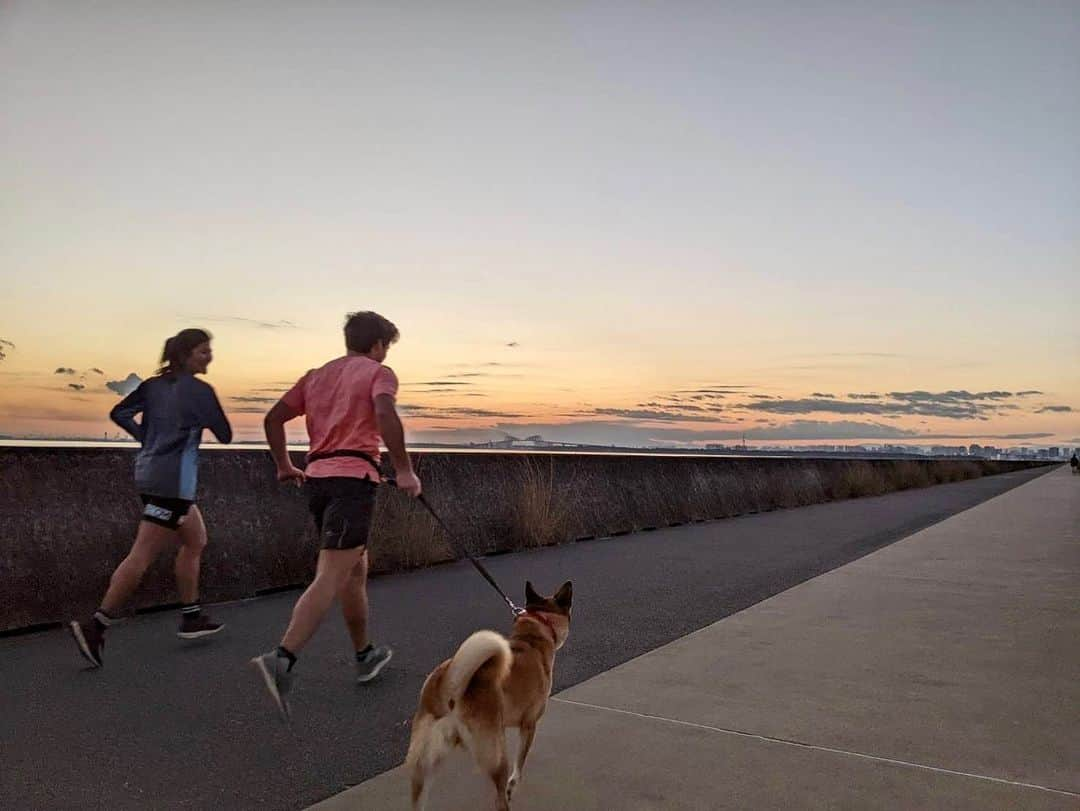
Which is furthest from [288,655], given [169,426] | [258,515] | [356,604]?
[258,515]

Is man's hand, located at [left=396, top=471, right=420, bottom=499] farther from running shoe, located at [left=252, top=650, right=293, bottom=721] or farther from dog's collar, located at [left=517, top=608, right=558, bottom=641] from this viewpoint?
running shoe, located at [left=252, top=650, right=293, bottom=721]

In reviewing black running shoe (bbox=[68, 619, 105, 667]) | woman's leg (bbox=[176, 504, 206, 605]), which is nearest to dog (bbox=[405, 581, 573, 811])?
black running shoe (bbox=[68, 619, 105, 667])

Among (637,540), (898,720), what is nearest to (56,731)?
(898,720)

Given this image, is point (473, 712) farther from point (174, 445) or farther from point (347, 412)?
point (174, 445)

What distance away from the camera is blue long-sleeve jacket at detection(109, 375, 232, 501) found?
5477 mm

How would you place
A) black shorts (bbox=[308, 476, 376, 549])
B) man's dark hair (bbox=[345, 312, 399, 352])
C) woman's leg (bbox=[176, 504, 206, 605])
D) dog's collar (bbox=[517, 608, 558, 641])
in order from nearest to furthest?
dog's collar (bbox=[517, 608, 558, 641]) → black shorts (bbox=[308, 476, 376, 549]) → man's dark hair (bbox=[345, 312, 399, 352]) → woman's leg (bbox=[176, 504, 206, 605])

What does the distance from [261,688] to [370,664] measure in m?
0.57

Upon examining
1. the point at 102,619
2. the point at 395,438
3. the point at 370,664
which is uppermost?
the point at 395,438

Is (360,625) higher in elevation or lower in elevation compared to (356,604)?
lower

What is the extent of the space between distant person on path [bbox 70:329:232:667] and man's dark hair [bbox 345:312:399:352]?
1.41 meters

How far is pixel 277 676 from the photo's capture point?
408cm

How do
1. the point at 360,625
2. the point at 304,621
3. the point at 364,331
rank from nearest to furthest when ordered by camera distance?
1. the point at 304,621
2. the point at 364,331
3. the point at 360,625

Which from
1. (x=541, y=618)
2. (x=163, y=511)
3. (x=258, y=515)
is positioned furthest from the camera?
(x=258, y=515)

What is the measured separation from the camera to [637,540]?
12148mm
